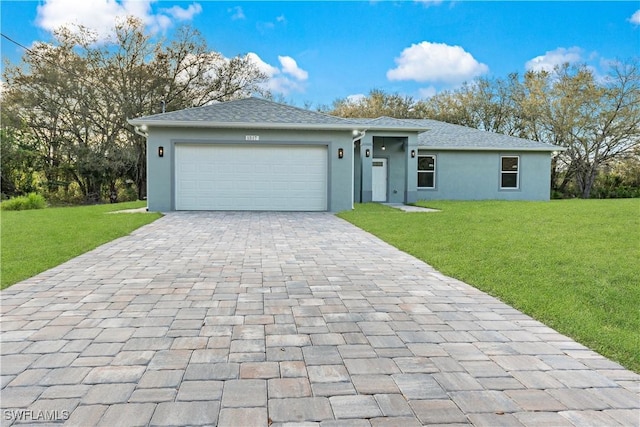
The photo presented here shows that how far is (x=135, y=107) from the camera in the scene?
69.3 ft

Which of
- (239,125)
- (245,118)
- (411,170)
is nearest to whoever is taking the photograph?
(239,125)

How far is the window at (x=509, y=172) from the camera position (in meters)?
17.0

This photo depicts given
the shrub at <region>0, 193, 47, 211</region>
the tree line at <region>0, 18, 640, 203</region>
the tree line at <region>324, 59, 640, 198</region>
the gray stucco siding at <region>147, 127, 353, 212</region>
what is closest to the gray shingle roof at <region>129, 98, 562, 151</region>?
the gray stucco siding at <region>147, 127, 353, 212</region>

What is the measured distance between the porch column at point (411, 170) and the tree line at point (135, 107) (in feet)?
38.2

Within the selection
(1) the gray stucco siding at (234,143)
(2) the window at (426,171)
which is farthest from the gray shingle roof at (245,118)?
(2) the window at (426,171)

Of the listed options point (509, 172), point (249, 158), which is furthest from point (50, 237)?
point (509, 172)

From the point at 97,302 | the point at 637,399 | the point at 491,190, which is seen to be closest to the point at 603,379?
the point at 637,399

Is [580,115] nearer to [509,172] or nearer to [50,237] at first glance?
[509,172]

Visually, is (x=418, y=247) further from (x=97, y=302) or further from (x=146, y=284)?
(x=97, y=302)

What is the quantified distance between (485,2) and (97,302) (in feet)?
47.1

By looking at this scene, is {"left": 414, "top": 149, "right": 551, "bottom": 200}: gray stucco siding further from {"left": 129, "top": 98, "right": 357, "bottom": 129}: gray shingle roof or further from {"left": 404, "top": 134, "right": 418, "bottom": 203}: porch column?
{"left": 129, "top": 98, "right": 357, "bottom": 129}: gray shingle roof

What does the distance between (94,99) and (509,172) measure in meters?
20.1

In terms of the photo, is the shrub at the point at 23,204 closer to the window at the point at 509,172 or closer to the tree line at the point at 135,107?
the tree line at the point at 135,107

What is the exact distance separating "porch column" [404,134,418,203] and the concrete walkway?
36.3 feet
